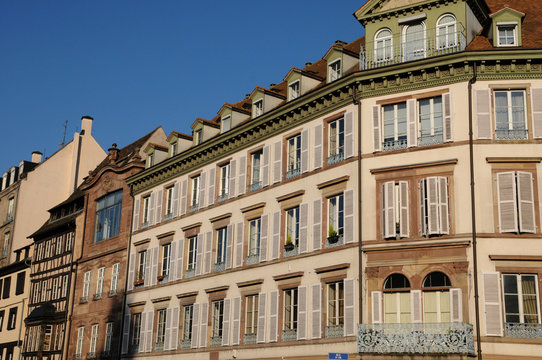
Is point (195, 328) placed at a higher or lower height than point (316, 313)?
lower

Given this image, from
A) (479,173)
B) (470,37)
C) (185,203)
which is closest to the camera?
(479,173)

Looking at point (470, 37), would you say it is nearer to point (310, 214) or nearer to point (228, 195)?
point (310, 214)

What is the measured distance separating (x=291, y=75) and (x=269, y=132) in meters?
2.95

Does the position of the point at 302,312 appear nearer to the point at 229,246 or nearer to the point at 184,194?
the point at 229,246

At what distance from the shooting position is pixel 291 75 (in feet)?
121

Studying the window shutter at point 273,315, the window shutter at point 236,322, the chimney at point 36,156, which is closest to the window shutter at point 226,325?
the window shutter at point 236,322

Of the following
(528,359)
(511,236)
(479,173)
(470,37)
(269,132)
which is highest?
(470,37)

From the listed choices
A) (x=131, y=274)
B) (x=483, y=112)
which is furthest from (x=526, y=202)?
(x=131, y=274)

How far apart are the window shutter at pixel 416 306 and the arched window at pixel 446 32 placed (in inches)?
397

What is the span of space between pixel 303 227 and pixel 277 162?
4.12 m

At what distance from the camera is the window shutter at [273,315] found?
3397 centimetres

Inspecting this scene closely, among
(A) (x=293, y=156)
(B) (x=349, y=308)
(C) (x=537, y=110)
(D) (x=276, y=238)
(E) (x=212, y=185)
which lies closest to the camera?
(C) (x=537, y=110)

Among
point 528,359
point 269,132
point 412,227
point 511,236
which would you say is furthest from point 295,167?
point 528,359

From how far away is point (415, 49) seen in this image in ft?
105
